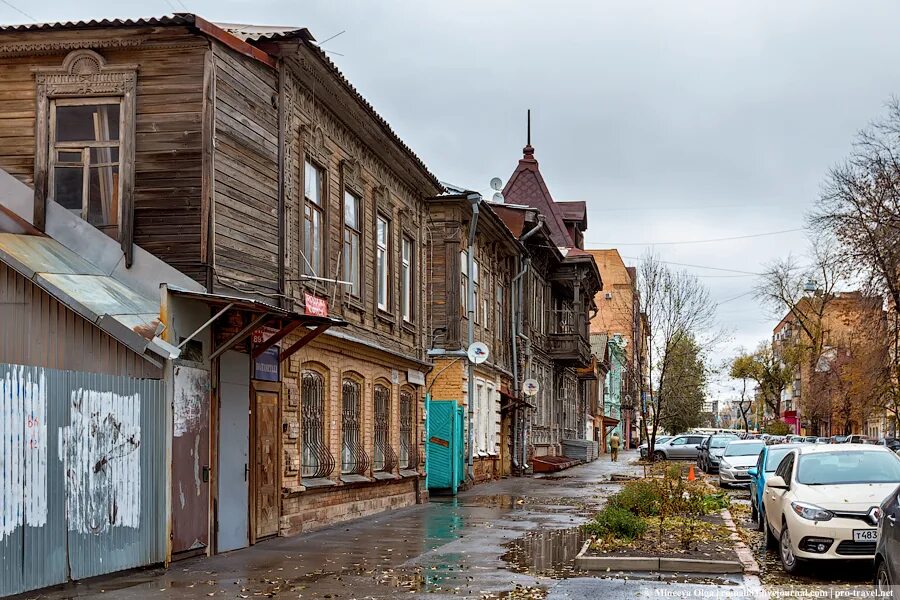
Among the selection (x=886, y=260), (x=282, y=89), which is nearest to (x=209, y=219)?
(x=282, y=89)

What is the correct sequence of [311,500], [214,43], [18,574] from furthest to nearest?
1. [311,500]
2. [214,43]
3. [18,574]

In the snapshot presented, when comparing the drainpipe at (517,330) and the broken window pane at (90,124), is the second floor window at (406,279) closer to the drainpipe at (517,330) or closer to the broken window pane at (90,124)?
the broken window pane at (90,124)

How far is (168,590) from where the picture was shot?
10781 millimetres

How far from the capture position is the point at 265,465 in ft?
49.8

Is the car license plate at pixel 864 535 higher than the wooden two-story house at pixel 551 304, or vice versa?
the wooden two-story house at pixel 551 304

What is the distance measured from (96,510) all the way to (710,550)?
7470mm

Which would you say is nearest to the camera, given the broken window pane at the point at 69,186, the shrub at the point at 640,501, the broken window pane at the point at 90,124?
the broken window pane at the point at 69,186

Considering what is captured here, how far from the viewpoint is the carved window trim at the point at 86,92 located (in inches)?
536

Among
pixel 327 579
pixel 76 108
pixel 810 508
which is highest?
pixel 76 108

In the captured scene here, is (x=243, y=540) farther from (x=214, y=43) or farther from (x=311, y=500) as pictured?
(x=214, y=43)

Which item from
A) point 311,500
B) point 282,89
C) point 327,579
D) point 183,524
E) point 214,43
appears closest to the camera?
point 327,579

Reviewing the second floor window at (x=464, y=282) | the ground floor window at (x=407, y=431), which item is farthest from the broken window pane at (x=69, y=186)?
the second floor window at (x=464, y=282)

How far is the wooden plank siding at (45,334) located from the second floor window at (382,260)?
9347 millimetres

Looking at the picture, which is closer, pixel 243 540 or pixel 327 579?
pixel 327 579
